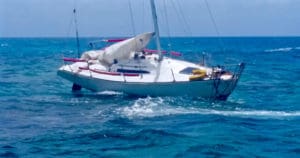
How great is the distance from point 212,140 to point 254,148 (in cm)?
179

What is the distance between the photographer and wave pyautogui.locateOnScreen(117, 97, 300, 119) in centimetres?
2528

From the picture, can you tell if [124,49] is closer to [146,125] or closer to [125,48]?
[125,48]

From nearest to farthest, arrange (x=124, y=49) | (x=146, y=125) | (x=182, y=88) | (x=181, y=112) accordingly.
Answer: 1. (x=146, y=125)
2. (x=181, y=112)
3. (x=182, y=88)
4. (x=124, y=49)

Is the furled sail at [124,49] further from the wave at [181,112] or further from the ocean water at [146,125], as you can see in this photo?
the wave at [181,112]

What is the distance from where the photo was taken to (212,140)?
1950 cm

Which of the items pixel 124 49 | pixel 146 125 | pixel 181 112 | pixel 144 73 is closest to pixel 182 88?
pixel 144 73

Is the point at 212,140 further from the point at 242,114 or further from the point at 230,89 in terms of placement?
the point at 230,89

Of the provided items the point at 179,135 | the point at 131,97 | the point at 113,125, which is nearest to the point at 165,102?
the point at 131,97

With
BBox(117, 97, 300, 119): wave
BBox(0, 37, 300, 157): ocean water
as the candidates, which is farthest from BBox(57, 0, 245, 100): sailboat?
BBox(117, 97, 300, 119): wave

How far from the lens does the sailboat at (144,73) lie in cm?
2892

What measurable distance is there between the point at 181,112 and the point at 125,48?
8.87 m

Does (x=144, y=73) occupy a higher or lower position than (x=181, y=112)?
higher

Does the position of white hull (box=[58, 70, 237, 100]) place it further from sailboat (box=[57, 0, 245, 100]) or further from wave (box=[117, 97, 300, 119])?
wave (box=[117, 97, 300, 119])

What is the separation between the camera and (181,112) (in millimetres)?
25516
